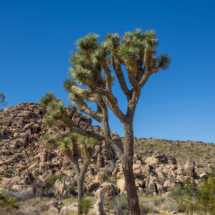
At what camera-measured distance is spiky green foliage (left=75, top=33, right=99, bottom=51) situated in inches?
356

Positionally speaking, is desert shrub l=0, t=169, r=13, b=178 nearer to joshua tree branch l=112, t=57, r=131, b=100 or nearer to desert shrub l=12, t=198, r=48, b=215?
desert shrub l=12, t=198, r=48, b=215

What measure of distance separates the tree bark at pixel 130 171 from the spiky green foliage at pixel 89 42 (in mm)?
3687

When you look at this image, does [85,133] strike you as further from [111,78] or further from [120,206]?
[120,206]

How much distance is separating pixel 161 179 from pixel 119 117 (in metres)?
10.1

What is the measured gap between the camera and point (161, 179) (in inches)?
647

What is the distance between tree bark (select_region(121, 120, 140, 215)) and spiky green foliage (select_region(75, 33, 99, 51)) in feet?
12.1

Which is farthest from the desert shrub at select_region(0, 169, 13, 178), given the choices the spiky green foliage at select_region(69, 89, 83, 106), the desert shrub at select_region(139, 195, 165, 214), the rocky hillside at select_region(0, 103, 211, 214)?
the spiky green foliage at select_region(69, 89, 83, 106)

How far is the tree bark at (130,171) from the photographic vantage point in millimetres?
7715

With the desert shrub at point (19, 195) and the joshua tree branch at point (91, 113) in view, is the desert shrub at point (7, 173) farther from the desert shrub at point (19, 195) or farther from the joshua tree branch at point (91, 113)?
→ the joshua tree branch at point (91, 113)

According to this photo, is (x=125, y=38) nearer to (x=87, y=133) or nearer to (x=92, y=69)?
(x=92, y=69)

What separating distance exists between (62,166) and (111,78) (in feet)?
53.0

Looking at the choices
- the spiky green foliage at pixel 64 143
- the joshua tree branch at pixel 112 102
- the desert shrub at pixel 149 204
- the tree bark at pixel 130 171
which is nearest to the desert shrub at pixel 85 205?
the desert shrub at pixel 149 204

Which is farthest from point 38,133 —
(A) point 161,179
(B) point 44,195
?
(A) point 161,179

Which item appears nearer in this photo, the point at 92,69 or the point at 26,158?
the point at 92,69
